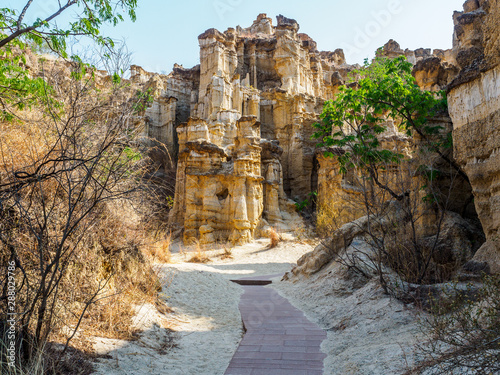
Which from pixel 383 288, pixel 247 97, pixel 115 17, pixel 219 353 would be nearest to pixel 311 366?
pixel 219 353

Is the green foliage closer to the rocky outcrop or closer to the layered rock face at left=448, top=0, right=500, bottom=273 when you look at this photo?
the layered rock face at left=448, top=0, right=500, bottom=273

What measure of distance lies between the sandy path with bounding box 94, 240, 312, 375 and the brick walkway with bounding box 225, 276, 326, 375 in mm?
275

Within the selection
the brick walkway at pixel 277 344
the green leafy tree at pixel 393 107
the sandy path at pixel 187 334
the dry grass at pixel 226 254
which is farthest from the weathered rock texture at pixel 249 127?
the brick walkway at pixel 277 344

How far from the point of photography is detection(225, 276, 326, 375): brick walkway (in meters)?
3.82

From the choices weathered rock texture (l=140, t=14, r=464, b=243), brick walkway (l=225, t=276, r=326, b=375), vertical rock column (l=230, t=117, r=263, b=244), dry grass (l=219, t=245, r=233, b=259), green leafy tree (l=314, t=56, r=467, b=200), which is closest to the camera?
brick walkway (l=225, t=276, r=326, b=375)

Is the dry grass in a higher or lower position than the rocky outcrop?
lower

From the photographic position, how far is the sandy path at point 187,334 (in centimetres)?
400

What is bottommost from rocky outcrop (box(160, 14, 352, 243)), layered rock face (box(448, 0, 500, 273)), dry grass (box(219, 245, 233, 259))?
dry grass (box(219, 245, 233, 259))

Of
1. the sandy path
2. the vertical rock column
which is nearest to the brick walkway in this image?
the sandy path

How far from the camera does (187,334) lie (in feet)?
18.3

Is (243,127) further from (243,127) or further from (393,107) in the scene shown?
(393,107)

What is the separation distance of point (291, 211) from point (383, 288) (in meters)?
19.3

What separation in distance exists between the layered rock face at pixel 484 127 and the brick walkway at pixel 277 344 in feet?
9.13

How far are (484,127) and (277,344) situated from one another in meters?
4.42
